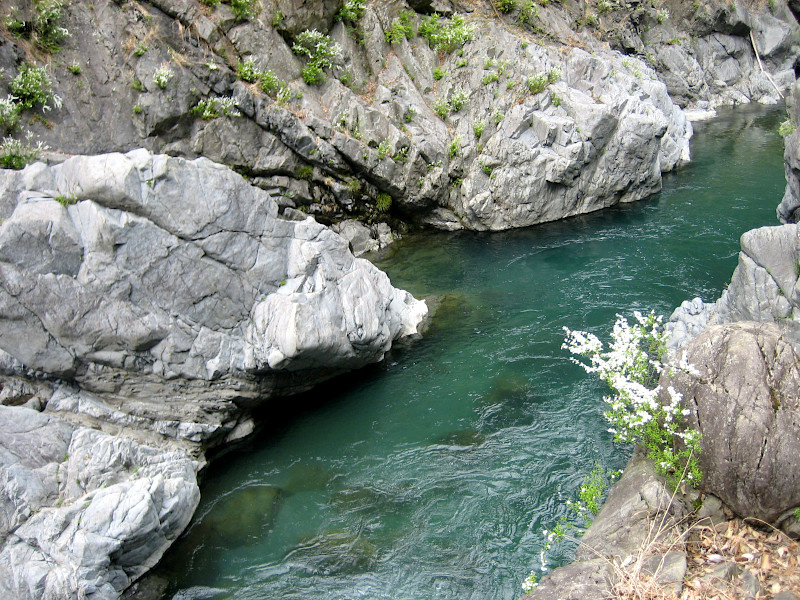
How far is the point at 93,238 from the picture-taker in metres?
10.6

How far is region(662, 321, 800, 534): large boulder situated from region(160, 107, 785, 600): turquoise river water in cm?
289

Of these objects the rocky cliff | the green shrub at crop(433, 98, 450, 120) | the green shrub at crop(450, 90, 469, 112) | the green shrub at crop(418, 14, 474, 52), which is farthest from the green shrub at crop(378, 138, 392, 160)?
the green shrub at crop(418, 14, 474, 52)

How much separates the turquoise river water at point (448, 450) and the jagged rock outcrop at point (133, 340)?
112cm

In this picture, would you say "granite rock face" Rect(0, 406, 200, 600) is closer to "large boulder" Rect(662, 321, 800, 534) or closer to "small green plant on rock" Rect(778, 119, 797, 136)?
"large boulder" Rect(662, 321, 800, 534)

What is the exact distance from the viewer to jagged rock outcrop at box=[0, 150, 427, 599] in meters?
8.85

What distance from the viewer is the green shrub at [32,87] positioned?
586 inches

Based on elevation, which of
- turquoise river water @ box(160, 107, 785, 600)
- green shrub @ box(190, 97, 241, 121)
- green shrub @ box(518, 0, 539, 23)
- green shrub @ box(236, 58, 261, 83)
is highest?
green shrub @ box(518, 0, 539, 23)

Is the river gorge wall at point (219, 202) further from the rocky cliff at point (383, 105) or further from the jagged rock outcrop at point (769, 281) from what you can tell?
the jagged rock outcrop at point (769, 281)

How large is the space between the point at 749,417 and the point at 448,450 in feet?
19.1

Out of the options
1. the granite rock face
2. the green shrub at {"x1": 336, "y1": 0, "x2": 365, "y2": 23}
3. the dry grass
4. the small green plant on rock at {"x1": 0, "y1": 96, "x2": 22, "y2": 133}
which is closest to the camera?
the dry grass

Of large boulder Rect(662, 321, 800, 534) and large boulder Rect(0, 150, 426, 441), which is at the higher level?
large boulder Rect(0, 150, 426, 441)

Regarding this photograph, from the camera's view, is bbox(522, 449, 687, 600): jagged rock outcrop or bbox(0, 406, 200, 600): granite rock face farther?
bbox(0, 406, 200, 600): granite rock face

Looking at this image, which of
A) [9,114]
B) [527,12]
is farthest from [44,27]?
[527,12]

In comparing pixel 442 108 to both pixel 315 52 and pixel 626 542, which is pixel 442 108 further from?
pixel 626 542
